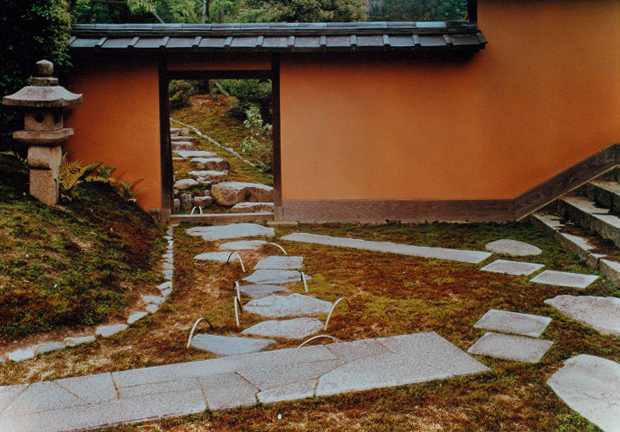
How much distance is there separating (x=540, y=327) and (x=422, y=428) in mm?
1926

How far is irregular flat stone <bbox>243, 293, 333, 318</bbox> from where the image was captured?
5.27m

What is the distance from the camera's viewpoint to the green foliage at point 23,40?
8.09 m

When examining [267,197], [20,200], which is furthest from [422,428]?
[267,197]

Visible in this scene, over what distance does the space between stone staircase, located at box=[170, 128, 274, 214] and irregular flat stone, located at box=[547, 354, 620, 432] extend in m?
7.61

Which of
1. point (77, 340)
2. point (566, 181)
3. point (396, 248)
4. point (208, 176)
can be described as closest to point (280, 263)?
point (396, 248)

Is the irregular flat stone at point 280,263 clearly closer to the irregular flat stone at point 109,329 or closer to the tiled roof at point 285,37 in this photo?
the irregular flat stone at point 109,329

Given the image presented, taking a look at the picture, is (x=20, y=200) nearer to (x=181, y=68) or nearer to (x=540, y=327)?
(x=181, y=68)

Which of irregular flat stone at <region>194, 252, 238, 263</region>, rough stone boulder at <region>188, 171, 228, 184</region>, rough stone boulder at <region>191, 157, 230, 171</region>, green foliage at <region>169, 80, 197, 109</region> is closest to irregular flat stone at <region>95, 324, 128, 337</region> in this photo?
irregular flat stone at <region>194, 252, 238, 263</region>

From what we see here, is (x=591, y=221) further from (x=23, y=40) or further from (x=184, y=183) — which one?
(x=23, y=40)

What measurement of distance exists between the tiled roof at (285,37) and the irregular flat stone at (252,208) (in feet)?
10.3

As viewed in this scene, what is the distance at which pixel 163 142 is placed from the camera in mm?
9508

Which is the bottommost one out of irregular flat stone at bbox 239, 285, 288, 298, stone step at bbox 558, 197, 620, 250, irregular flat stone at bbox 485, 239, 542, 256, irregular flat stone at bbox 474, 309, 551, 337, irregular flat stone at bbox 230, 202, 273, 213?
irregular flat stone at bbox 474, 309, 551, 337

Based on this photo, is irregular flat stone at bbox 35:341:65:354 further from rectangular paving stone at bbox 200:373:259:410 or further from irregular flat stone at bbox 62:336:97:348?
rectangular paving stone at bbox 200:373:259:410

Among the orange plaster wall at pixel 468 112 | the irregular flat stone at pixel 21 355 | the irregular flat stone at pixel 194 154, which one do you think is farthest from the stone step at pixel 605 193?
the irregular flat stone at pixel 194 154
